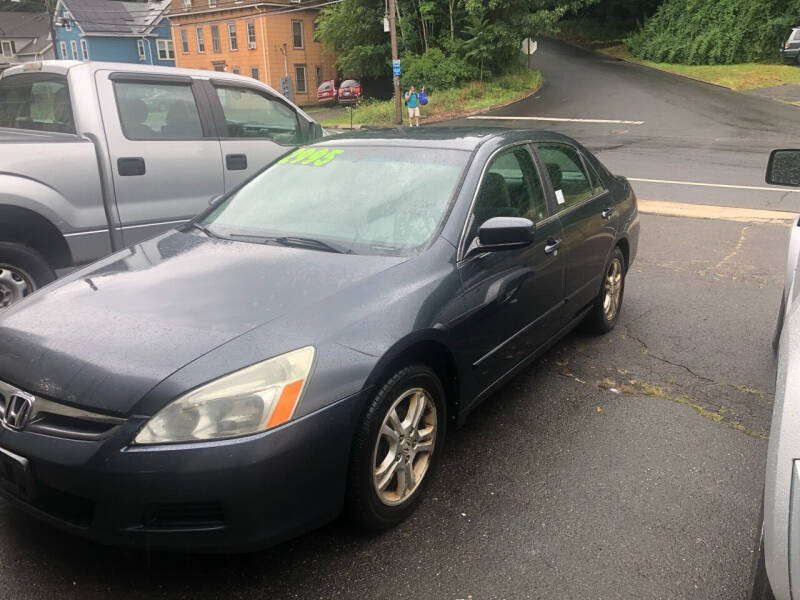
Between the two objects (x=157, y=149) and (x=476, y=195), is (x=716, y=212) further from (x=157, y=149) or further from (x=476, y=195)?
(x=157, y=149)

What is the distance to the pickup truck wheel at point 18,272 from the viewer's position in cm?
451

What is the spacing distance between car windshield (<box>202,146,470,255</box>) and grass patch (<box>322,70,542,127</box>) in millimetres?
25378

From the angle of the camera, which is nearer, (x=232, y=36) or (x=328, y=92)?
(x=328, y=92)

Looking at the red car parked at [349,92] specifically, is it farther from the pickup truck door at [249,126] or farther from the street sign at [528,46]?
the pickup truck door at [249,126]

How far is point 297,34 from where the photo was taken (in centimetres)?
4997

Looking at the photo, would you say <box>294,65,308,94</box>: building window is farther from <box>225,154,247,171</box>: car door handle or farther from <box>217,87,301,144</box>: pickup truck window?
<box>225,154,247,171</box>: car door handle

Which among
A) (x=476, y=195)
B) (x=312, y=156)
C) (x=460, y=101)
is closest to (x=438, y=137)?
(x=476, y=195)

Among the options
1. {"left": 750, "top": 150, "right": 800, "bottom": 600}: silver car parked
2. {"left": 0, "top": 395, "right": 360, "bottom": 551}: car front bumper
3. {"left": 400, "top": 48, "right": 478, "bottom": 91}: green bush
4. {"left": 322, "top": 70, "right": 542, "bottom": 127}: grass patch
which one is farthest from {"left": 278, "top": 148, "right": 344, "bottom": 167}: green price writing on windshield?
{"left": 400, "top": 48, "right": 478, "bottom": 91}: green bush

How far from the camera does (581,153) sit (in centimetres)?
490

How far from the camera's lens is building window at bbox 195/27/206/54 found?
174 ft

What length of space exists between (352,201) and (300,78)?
49.9 metres

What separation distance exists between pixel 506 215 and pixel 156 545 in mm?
2341

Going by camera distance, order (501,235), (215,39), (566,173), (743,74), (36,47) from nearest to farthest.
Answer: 1. (501,235)
2. (566,173)
3. (743,74)
4. (215,39)
5. (36,47)

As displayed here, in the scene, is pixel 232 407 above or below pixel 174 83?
below
